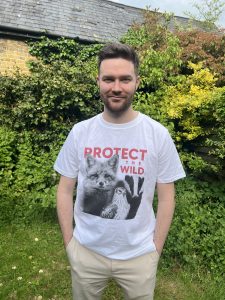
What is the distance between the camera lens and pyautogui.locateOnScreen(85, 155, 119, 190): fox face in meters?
2.12

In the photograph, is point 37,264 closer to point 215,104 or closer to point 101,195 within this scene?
point 101,195

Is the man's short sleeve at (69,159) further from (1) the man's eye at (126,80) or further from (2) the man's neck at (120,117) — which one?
(1) the man's eye at (126,80)

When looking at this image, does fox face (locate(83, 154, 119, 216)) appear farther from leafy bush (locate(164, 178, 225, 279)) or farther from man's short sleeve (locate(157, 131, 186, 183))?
leafy bush (locate(164, 178, 225, 279))

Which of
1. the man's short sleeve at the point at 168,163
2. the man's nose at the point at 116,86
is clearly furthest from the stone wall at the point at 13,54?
Result: the man's short sleeve at the point at 168,163

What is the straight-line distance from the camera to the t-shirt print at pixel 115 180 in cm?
211

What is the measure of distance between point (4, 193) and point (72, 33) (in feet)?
24.0

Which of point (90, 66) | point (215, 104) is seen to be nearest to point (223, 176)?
point (215, 104)

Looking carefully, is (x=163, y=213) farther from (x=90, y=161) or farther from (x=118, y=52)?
(x=118, y=52)

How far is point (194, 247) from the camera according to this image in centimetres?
408

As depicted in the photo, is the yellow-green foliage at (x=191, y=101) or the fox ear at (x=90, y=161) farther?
the yellow-green foliage at (x=191, y=101)

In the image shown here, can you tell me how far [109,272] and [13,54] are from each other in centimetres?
977

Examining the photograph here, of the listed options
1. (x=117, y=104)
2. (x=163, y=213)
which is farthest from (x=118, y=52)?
(x=163, y=213)

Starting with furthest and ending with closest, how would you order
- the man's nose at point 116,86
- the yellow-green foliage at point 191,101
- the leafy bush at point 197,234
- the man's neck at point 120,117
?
the yellow-green foliage at point 191,101, the leafy bush at point 197,234, the man's neck at point 120,117, the man's nose at point 116,86

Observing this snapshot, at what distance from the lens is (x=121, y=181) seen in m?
2.12
